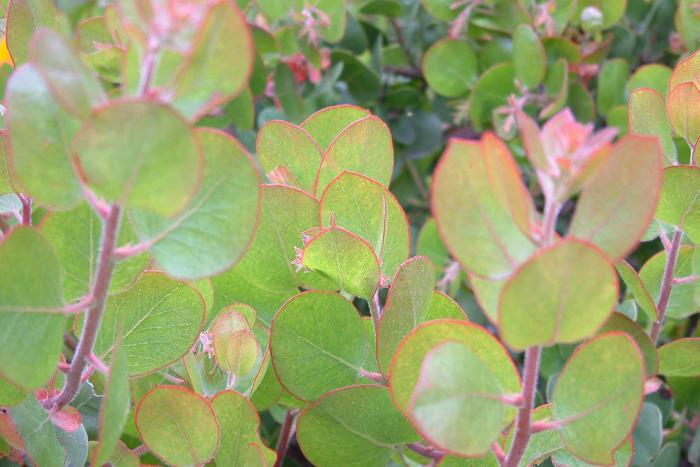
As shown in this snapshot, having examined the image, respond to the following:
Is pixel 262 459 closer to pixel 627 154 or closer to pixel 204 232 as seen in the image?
pixel 204 232

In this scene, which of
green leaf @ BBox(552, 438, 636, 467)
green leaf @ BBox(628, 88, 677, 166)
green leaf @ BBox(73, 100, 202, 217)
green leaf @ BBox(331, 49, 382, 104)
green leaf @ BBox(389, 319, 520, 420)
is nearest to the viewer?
green leaf @ BBox(73, 100, 202, 217)

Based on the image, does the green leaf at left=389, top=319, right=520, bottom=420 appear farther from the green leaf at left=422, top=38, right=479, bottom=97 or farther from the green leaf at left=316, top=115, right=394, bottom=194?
the green leaf at left=422, top=38, right=479, bottom=97

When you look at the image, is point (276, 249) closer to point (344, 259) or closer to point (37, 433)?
point (344, 259)

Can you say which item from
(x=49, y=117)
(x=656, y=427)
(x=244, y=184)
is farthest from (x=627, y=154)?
(x=656, y=427)

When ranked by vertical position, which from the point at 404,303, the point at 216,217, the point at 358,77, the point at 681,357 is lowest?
the point at 358,77

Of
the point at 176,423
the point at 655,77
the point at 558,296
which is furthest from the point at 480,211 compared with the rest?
the point at 655,77

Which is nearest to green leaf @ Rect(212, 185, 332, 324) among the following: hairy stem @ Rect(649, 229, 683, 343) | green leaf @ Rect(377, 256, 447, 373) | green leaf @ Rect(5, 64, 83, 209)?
green leaf @ Rect(377, 256, 447, 373)
